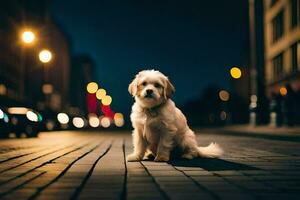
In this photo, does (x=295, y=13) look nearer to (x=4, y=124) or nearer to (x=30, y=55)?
(x=4, y=124)

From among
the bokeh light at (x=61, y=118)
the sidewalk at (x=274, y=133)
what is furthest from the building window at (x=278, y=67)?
the sidewalk at (x=274, y=133)

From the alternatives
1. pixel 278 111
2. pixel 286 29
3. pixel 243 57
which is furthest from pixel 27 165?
pixel 243 57

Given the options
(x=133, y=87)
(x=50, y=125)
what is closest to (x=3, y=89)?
(x=50, y=125)

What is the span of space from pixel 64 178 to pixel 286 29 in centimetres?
4382

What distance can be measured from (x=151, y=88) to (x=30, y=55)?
309 ft

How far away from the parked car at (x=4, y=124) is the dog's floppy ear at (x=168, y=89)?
1472 centimetres

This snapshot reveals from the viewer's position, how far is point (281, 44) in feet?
162

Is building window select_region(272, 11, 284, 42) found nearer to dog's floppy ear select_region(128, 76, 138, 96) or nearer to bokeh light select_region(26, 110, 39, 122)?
bokeh light select_region(26, 110, 39, 122)

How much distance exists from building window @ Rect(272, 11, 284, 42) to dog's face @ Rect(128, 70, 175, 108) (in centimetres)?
4352

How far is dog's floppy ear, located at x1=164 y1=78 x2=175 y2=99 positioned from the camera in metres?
8.34

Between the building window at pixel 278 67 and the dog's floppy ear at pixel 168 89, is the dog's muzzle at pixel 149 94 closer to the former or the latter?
the dog's floppy ear at pixel 168 89

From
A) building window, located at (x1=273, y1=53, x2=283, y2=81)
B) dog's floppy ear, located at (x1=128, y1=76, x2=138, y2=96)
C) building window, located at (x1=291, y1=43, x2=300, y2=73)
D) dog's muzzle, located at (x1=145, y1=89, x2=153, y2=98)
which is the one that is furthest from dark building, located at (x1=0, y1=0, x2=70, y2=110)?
dog's muzzle, located at (x1=145, y1=89, x2=153, y2=98)

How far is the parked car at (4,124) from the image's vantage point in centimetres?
2200

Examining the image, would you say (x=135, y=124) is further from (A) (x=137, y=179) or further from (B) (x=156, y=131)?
(A) (x=137, y=179)
